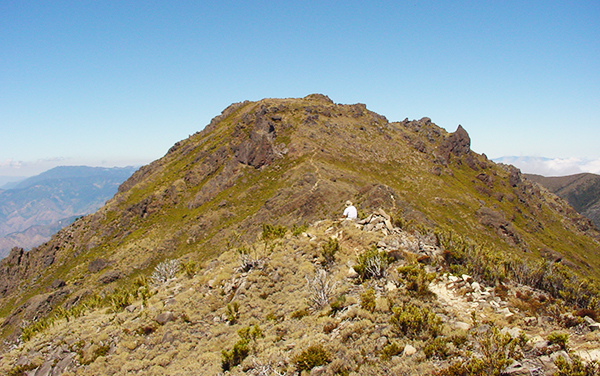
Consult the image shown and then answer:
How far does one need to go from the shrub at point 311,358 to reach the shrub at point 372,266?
257 inches

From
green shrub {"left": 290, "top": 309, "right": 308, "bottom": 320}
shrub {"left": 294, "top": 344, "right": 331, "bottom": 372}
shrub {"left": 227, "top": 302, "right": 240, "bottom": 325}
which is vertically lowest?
shrub {"left": 227, "top": 302, "right": 240, "bottom": 325}

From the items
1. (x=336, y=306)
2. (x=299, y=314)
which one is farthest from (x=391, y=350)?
(x=299, y=314)

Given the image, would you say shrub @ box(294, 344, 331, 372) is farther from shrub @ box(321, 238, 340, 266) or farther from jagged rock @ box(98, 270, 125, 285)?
jagged rock @ box(98, 270, 125, 285)

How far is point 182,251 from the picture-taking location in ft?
237

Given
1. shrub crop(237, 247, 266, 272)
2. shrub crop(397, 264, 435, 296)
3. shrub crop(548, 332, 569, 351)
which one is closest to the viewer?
shrub crop(548, 332, 569, 351)

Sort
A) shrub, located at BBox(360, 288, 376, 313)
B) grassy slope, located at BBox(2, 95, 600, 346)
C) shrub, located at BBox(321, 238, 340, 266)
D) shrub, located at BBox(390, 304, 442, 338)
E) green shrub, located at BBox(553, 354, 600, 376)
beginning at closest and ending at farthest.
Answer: green shrub, located at BBox(553, 354, 600, 376) < shrub, located at BBox(390, 304, 442, 338) < shrub, located at BBox(360, 288, 376, 313) < shrub, located at BBox(321, 238, 340, 266) < grassy slope, located at BBox(2, 95, 600, 346)

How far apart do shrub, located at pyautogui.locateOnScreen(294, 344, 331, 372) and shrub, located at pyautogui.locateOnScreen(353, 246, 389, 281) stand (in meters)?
6.52

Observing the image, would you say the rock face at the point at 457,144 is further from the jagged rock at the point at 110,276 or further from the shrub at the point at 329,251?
the shrub at the point at 329,251

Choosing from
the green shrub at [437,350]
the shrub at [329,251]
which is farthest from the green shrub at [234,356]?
the shrub at [329,251]

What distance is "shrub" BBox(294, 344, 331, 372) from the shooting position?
33.2 feet

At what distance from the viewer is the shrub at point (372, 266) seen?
52.6 ft

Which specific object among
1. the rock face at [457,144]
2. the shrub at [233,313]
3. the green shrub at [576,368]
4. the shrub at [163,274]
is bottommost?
the shrub at [163,274]

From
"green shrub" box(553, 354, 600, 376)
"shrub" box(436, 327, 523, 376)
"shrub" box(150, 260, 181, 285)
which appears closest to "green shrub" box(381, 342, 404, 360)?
"shrub" box(436, 327, 523, 376)

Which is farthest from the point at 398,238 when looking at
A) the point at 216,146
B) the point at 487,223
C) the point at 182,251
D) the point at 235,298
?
the point at 216,146
